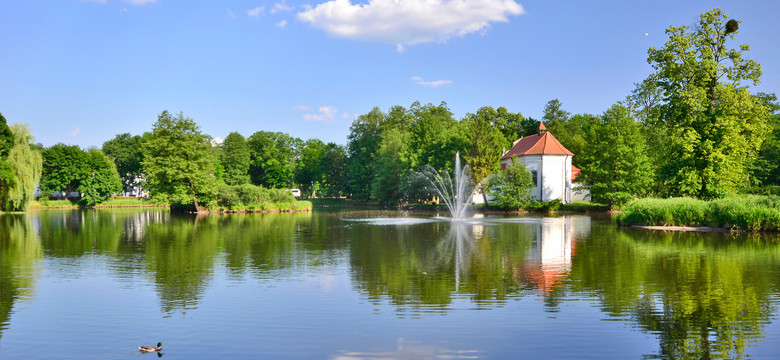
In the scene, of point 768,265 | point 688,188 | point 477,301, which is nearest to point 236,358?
point 477,301

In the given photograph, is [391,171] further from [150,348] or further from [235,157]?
[150,348]

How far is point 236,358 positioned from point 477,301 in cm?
638

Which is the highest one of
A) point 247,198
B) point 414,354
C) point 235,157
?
point 235,157

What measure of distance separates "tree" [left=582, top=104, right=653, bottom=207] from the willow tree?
60655 millimetres

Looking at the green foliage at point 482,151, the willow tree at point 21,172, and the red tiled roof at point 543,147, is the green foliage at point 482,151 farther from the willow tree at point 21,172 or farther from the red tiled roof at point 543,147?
the willow tree at point 21,172

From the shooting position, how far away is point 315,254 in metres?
23.3

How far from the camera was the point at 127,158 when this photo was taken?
3999 inches

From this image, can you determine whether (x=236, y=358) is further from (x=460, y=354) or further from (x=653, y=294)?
(x=653, y=294)

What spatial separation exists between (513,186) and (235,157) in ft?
174

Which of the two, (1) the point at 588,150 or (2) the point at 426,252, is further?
(1) the point at 588,150

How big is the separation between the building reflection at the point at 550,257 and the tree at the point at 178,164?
41010mm

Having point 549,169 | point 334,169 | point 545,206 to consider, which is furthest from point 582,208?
point 334,169

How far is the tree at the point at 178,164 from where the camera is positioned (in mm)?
60500

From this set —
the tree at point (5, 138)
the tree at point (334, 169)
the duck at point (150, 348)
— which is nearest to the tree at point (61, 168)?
the tree at point (5, 138)
